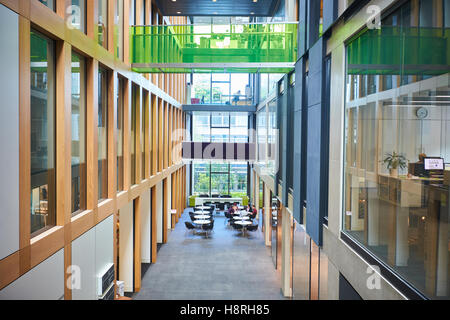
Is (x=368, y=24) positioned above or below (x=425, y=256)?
above

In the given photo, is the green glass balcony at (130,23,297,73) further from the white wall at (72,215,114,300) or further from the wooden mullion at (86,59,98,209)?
the white wall at (72,215,114,300)

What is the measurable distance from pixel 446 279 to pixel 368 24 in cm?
302

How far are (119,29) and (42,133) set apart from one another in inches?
195

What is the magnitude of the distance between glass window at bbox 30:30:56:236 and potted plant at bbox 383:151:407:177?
4.40 meters

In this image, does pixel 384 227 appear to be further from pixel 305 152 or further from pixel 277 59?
pixel 277 59

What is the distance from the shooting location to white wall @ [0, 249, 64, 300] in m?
3.87

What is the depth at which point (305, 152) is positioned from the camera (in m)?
7.79

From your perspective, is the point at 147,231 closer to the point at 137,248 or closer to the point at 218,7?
the point at 137,248

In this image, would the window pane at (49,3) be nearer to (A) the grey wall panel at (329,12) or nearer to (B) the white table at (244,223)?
(A) the grey wall panel at (329,12)

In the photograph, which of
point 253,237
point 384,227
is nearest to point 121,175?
point 384,227

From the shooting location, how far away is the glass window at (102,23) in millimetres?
7067

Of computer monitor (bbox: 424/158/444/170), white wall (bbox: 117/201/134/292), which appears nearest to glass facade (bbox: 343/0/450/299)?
computer monitor (bbox: 424/158/444/170)

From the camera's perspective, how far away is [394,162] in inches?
136

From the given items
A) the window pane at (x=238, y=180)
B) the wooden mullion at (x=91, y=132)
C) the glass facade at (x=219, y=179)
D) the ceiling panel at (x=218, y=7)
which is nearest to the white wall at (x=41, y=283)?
the wooden mullion at (x=91, y=132)
